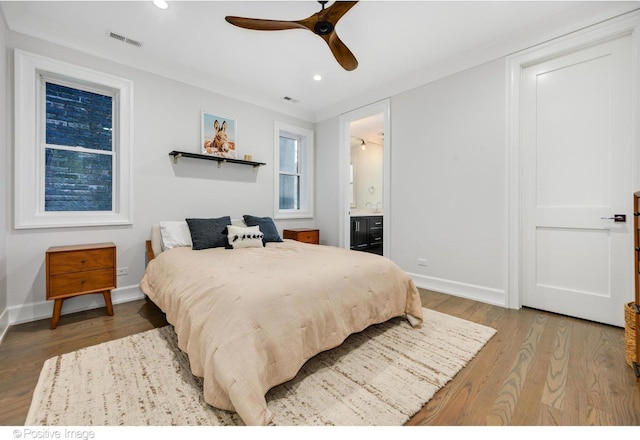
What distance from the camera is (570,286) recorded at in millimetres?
2523

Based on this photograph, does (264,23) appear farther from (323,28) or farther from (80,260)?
(80,260)

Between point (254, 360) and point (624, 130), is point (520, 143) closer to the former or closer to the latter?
point (624, 130)

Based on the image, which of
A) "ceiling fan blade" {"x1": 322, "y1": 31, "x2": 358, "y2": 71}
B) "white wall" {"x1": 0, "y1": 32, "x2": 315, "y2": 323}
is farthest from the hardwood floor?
"ceiling fan blade" {"x1": 322, "y1": 31, "x2": 358, "y2": 71}

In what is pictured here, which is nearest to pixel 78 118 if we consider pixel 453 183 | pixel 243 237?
pixel 243 237

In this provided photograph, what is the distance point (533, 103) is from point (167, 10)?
3.52 m

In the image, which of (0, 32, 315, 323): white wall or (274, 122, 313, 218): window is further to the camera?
(274, 122, 313, 218): window

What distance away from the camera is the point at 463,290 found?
312 centimetres

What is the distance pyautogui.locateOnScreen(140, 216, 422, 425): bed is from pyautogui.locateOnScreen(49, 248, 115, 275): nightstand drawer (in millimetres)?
462

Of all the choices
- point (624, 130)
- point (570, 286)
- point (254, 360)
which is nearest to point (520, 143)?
point (624, 130)

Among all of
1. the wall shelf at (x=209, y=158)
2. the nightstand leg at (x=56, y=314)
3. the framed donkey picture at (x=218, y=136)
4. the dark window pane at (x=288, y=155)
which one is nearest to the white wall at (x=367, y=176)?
the dark window pane at (x=288, y=155)

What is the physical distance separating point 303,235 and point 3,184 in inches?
126

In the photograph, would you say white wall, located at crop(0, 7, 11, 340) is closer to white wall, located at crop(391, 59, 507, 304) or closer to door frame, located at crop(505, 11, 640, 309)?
white wall, located at crop(391, 59, 507, 304)

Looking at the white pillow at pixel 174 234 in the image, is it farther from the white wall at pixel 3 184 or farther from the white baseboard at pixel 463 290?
the white baseboard at pixel 463 290

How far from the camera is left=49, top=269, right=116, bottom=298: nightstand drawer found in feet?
7.51
